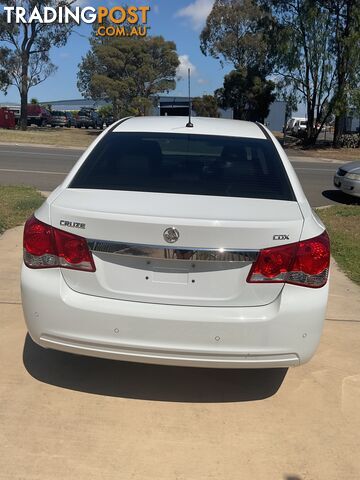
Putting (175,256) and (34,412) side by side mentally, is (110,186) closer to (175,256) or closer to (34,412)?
(175,256)

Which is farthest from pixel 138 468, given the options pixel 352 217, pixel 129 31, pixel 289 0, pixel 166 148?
pixel 129 31

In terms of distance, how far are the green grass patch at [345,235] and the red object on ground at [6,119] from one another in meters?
34.3

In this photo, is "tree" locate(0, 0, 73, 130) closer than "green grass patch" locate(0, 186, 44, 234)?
No

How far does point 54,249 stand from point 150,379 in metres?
1.17

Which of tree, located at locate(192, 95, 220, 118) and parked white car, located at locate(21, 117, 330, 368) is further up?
parked white car, located at locate(21, 117, 330, 368)

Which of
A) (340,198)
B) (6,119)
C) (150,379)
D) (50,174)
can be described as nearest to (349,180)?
(340,198)

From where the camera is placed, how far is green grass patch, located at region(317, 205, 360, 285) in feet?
20.8

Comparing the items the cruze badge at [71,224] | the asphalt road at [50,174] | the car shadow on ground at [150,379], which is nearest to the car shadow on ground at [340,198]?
the asphalt road at [50,174]

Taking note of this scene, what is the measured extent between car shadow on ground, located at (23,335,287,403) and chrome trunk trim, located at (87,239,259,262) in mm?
1033

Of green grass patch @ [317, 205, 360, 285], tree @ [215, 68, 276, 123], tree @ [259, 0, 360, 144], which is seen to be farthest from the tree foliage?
green grass patch @ [317, 205, 360, 285]

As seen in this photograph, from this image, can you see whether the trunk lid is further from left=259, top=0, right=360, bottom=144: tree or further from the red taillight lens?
left=259, top=0, right=360, bottom=144: tree

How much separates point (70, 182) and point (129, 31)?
139 feet

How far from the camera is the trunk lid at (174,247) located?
9.23ft

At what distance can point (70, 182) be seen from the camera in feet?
11.1
